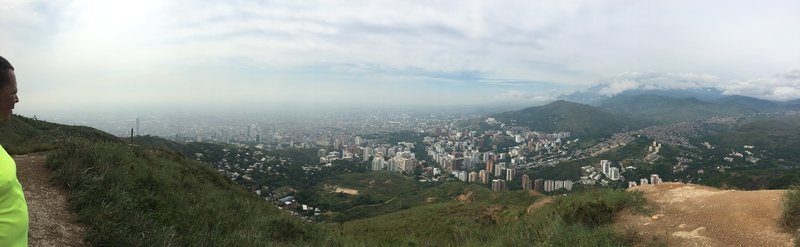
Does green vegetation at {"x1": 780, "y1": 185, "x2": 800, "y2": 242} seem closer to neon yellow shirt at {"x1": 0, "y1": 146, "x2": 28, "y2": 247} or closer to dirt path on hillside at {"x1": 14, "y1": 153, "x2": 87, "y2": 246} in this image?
neon yellow shirt at {"x1": 0, "y1": 146, "x2": 28, "y2": 247}

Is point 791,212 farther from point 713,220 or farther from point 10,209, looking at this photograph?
point 10,209

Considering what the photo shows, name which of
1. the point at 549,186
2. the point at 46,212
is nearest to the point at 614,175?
the point at 549,186

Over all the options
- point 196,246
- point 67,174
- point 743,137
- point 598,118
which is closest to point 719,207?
point 196,246

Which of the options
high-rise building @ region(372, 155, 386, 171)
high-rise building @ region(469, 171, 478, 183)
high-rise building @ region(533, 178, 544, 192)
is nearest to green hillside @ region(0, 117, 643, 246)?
high-rise building @ region(533, 178, 544, 192)

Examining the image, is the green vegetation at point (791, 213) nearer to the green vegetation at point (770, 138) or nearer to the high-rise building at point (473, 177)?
the high-rise building at point (473, 177)

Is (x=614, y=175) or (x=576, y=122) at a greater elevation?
(x=576, y=122)

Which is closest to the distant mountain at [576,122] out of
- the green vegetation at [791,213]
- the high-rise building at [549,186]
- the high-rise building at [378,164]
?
the high-rise building at [378,164]

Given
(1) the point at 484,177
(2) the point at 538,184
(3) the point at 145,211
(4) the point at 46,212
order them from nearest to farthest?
(4) the point at 46,212 → (3) the point at 145,211 → (2) the point at 538,184 → (1) the point at 484,177
